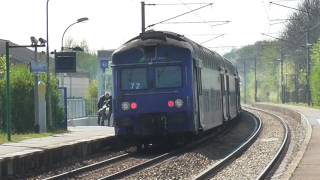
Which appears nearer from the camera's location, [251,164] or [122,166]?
[251,164]

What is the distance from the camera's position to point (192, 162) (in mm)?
18297

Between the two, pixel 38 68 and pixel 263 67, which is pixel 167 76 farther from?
pixel 263 67

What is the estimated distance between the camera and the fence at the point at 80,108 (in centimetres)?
3522

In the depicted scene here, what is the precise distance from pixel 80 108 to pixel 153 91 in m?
17.1

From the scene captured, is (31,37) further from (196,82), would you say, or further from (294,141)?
(294,141)

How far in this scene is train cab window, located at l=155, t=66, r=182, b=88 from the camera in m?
20.4

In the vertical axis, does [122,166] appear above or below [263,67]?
below

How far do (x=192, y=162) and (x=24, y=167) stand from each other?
421 cm

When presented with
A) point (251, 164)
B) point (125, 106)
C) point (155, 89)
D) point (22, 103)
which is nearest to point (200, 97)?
point (155, 89)

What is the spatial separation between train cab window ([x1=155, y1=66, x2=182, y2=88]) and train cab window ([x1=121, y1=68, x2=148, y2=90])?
38cm

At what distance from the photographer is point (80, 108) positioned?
121 ft

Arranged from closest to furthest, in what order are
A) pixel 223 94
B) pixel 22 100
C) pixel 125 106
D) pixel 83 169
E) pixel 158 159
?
pixel 83 169 < pixel 158 159 < pixel 125 106 < pixel 22 100 < pixel 223 94

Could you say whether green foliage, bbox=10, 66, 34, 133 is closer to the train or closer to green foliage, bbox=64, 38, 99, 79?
the train

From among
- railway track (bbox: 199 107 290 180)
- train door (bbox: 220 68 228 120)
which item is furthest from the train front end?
train door (bbox: 220 68 228 120)
